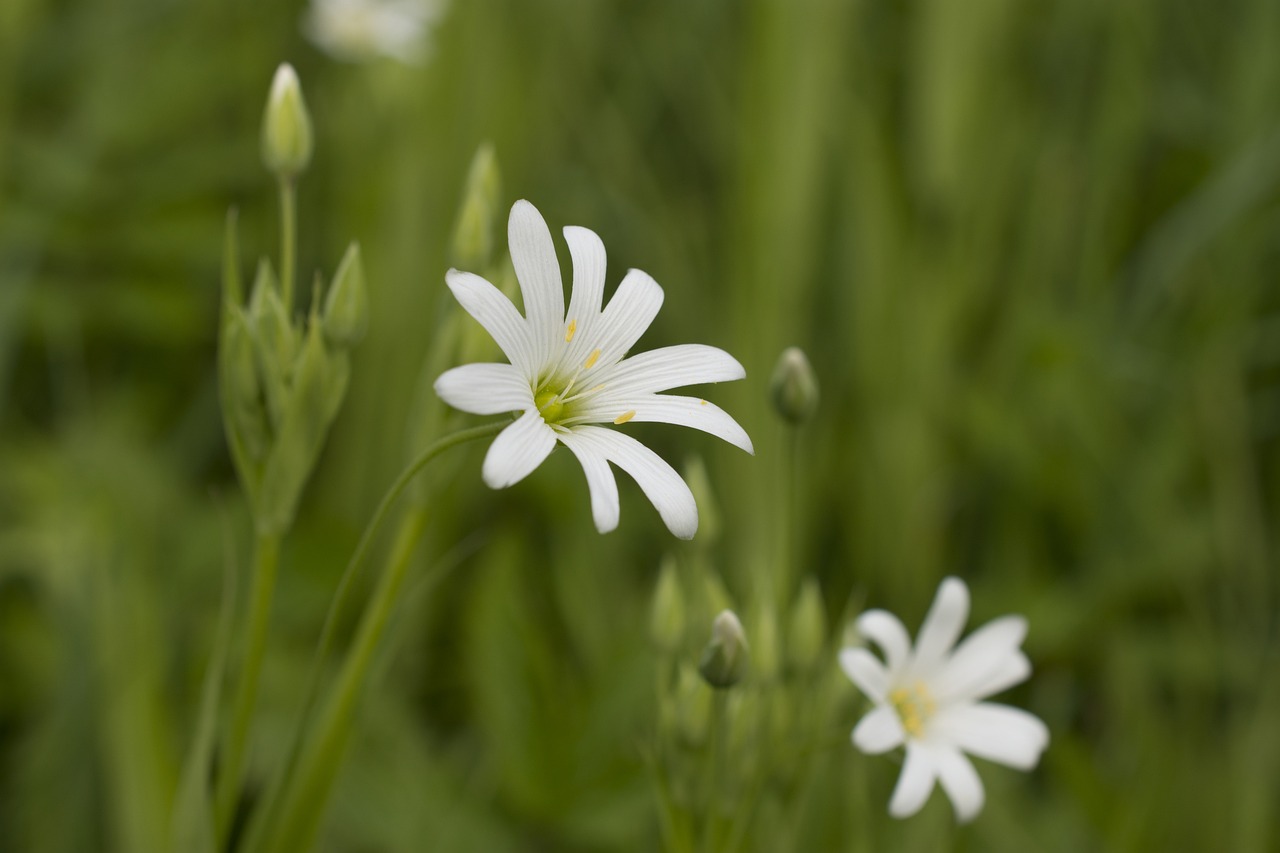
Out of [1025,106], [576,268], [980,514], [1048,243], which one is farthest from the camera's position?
[1025,106]

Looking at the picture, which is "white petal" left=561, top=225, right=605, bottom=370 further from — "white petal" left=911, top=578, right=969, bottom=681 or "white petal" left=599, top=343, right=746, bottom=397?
"white petal" left=911, top=578, right=969, bottom=681

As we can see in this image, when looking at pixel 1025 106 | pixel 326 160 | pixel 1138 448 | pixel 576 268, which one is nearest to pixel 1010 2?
pixel 1025 106

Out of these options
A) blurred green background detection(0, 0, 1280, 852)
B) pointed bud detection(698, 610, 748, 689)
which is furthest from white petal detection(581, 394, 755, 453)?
blurred green background detection(0, 0, 1280, 852)

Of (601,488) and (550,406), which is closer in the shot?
(601,488)

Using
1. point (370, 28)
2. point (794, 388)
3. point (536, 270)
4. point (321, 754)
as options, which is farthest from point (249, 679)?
point (370, 28)

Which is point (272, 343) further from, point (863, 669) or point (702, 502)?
point (863, 669)

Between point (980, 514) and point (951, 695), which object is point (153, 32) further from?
point (951, 695)
